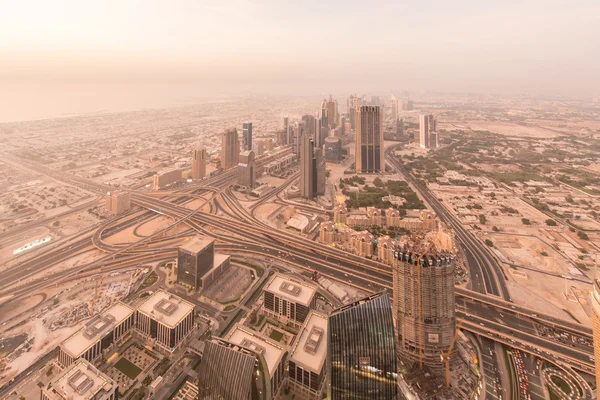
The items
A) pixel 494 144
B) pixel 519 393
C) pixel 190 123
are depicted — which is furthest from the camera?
pixel 190 123

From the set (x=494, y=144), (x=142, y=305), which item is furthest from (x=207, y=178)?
(x=494, y=144)

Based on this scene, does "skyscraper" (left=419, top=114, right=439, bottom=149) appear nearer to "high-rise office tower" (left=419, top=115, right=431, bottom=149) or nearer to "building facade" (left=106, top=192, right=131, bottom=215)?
"high-rise office tower" (left=419, top=115, right=431, bottom=149)

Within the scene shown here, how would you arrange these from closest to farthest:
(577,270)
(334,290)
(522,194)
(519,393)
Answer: (519,393), (334,290), (577,270), (522,194)

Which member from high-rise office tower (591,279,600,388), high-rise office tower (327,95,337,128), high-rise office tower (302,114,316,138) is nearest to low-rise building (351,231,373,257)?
high-rise office tower (591,279,600,388)

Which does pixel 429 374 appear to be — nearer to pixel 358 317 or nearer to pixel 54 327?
pixel 358 317

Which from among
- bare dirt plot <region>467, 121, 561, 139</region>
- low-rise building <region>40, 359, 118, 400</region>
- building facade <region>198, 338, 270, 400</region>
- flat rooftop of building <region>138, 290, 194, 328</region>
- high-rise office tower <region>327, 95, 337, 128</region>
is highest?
high-rise office tower <region>327, 95, 337, 128</region>

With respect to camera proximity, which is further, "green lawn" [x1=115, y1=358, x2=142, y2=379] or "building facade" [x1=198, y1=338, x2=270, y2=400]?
"green lawn" [x1=115, y1=358, x2=142, y2=379]

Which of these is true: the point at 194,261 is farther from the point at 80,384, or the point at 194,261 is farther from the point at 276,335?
the point at 80,384
